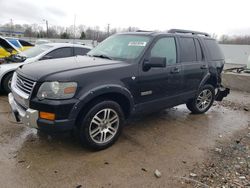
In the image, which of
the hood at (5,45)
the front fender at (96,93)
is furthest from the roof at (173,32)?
the hood at (5,45)

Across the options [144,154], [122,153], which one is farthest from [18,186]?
[144,154]

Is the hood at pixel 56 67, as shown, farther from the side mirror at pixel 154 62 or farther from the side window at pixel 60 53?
the side window at pixel 60 53

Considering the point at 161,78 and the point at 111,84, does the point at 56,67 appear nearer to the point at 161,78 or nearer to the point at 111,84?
the point at 111,84

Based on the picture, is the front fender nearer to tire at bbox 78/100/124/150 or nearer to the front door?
tire at bbox 78/100/124/150

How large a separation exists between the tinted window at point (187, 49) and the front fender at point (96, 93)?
1.78m

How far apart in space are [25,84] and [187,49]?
3330mm

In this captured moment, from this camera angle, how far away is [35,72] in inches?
137

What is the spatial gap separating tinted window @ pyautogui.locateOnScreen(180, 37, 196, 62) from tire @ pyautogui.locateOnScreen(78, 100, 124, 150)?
2.03 meters

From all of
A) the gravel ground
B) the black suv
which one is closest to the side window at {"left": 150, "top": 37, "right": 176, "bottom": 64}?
the black suv

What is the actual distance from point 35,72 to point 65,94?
642 mm

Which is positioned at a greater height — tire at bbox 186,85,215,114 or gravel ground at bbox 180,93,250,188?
tire at bbox 186,85,215,114

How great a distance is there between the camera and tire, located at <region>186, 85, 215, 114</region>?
5785 mm

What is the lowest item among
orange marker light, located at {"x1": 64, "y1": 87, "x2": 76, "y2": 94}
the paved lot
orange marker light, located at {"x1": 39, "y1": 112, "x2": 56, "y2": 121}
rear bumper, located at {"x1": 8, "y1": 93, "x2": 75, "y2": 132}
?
the paved lot

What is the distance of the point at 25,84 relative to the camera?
3.54 m
